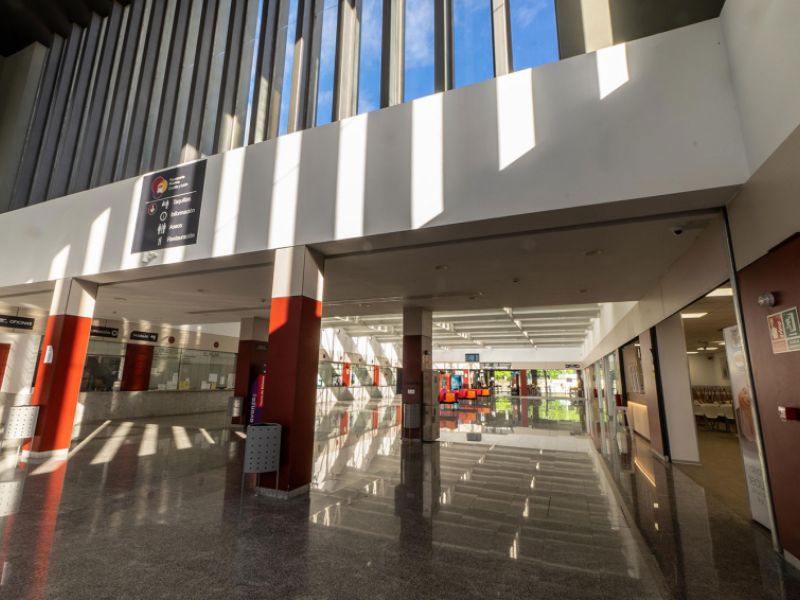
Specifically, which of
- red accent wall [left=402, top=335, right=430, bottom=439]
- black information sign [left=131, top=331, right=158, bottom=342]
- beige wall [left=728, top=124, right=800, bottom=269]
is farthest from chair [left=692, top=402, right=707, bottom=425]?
black information sign [left=131, top=331, right=158, bottom=342]

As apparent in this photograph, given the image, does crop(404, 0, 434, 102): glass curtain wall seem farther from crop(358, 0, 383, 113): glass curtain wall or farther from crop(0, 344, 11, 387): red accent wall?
crop(0, 344, 11, 387): red accent wall

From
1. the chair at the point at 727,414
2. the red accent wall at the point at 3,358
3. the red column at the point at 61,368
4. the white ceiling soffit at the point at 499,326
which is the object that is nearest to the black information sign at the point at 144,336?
the red accent wall at the point at 3,358

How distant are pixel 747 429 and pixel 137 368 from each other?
1796 cm

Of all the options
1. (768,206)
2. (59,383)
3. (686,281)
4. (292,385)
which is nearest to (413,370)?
(292,385)

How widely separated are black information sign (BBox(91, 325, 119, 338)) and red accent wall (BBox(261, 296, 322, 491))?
12.4 m

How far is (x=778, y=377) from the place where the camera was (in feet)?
11.7

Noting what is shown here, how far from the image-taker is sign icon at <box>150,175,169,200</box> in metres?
7.21

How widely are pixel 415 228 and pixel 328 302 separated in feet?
20.1

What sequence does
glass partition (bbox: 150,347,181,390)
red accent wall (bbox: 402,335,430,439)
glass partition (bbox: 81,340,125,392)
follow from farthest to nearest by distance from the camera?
glass partition (bbox: 150,347,181,390) < glass partition (bbox: 81,340,125,392) < red accent wall (bbox: 402,335,430,439)

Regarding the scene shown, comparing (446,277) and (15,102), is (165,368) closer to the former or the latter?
(15,102)

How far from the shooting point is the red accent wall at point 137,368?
49.4 ft

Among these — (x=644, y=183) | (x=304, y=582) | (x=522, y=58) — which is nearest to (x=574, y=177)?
(x=644, y=183)

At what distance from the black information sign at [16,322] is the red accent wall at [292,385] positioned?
38.6 feet

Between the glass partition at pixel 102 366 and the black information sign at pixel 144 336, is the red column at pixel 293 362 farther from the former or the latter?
the black information sign at pixel 144 336
